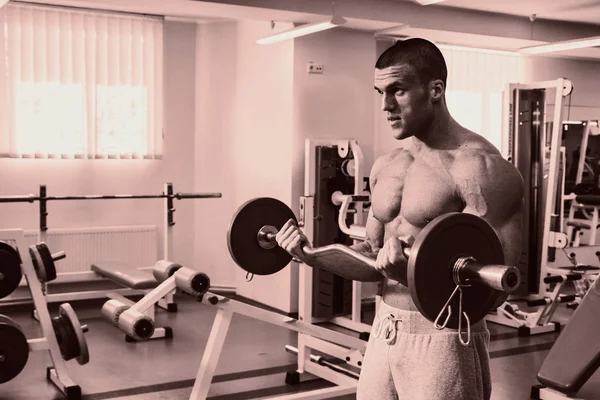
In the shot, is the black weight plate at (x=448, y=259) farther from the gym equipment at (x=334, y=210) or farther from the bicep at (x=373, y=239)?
the gym equipment at (x=334, y=210)

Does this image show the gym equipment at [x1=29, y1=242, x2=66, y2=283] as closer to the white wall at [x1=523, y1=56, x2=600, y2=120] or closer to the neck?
the neck

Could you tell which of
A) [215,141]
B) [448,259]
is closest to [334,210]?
[215,141]

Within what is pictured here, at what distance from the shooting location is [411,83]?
170 centimetres

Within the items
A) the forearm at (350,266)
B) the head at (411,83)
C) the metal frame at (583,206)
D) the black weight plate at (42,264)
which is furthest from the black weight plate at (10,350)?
the metal frame at (583,206)

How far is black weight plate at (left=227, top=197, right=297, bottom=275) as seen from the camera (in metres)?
2.23

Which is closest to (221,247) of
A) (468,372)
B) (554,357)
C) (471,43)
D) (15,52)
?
(15,52)

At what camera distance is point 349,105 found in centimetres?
577

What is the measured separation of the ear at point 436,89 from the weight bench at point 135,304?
6.59 feet

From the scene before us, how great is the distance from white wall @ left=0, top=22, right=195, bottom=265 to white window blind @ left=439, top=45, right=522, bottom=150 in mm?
2385

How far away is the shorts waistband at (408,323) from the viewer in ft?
5.69

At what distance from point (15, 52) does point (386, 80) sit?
4510 millimetres

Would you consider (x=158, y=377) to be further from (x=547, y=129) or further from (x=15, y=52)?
(x=547, y=129)

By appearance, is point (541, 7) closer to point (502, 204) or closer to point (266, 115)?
point (266, 115)

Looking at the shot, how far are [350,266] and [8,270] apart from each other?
229cm
